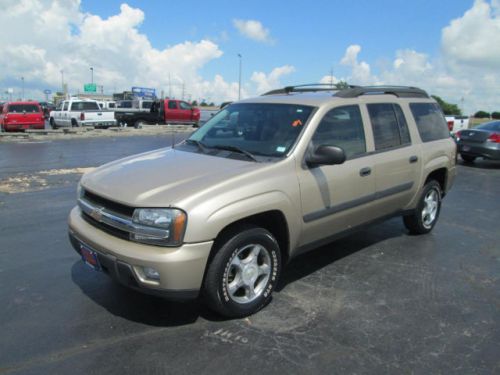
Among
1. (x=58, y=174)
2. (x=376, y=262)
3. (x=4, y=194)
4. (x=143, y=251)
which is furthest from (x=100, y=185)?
(x=58, y=174)

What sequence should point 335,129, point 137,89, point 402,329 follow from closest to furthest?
point 402,329, point 335,129, point 137,89

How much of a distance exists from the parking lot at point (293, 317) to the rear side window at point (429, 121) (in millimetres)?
1388

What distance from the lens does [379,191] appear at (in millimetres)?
4859

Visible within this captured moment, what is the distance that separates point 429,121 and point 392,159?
1369 millimetres

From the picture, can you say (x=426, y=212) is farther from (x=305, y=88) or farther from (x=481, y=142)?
(x=481, y=142)

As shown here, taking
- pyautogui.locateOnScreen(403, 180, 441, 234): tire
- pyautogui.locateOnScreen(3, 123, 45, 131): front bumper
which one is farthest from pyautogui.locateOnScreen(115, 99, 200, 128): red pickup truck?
pyautogui.locateOnScreen(403, 180, 441, 234): tire

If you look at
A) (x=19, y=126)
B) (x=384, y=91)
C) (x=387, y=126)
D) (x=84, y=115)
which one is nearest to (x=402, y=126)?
Result: (x=387, y=126)

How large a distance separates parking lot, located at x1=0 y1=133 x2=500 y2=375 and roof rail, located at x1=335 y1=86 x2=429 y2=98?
184 centimetres

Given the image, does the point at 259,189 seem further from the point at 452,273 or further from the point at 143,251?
the point at 452,273

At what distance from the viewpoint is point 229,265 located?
346cm

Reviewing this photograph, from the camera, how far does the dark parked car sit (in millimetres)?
13367

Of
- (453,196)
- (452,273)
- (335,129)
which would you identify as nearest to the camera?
(335,129)

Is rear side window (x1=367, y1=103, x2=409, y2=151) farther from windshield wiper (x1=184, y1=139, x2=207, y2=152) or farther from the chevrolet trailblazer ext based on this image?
windshield wiper (x1=184, y1=139, x2=207, y2=152)

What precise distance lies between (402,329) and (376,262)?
1.54m
